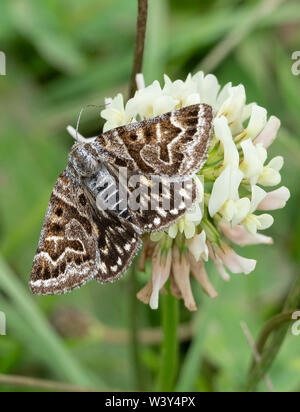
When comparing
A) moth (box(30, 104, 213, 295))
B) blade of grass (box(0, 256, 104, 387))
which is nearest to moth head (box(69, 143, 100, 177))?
moth (box(30, 104, 213, 295))

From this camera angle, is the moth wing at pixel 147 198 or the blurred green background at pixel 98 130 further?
the blurred green background at pixel 98 130

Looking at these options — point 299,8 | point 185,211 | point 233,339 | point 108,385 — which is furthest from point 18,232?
point 299,8

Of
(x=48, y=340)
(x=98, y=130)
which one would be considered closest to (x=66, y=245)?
(x=48, y=340)

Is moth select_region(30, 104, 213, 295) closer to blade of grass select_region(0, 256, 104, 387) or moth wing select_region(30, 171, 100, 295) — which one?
moth wing select_region(30, 171, 100, 295)

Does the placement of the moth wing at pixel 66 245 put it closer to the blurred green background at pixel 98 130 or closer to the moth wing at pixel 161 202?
the moth wing at pixel 161 202

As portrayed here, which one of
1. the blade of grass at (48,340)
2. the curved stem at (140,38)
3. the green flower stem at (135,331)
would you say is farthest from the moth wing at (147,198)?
the blade of grass at (48,340)

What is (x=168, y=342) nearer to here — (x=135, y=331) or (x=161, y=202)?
(x=135, y=331)
